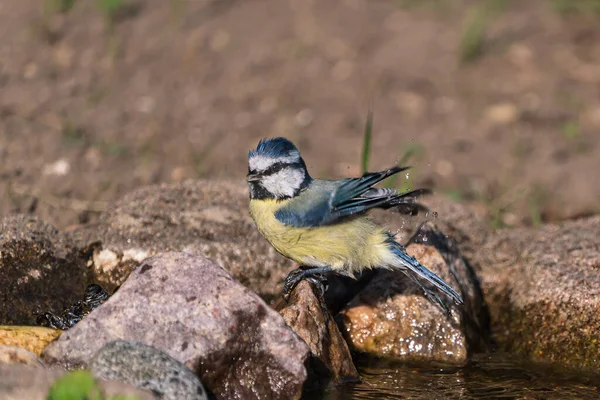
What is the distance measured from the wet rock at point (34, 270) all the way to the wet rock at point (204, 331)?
82 centimetres

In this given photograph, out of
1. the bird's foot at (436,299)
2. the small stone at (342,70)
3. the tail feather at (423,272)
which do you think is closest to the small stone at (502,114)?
the small stone at (342,70)

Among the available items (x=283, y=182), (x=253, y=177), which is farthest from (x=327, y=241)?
(x=253, y=177)

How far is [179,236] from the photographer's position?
524 cm

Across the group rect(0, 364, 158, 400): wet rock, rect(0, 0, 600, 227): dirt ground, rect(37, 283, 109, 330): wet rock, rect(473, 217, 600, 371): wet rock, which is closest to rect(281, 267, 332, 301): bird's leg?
rect(37, 283, 109, 330): wet rock

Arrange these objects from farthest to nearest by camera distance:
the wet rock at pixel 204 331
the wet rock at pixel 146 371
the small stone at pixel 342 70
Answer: the small stone at pixel 342 70
the wet rock at pixel 204 331
the wet rock at pixel 146 371

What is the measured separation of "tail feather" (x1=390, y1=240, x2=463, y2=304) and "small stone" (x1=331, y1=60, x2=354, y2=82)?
3888mm

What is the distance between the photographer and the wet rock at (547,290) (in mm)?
4941

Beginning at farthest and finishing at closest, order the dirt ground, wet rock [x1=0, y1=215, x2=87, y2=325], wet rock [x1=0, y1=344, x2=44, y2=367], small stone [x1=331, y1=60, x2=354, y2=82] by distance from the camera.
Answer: small stone [x1=331, y1=60, x2=354, y2=82] < the dirt ground < wet rock [x1=0, y1=215, x2=87, y2=325] < wet rock [x1=0, y1=344, x2=44, y2=367]

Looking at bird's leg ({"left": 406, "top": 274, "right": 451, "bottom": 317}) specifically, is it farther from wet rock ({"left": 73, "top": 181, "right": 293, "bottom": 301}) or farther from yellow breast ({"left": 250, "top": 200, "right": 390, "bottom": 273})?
wet rock ({"left": 73, "top": 181, "right": 293, "bottom": 301})

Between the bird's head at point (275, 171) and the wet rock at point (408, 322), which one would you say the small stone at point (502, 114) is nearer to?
the wet rock at point (408, 322)

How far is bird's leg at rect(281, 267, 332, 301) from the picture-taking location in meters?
4.77

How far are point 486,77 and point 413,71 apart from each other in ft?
2.39

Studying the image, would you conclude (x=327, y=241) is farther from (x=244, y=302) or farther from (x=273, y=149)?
(x=244, y=302)

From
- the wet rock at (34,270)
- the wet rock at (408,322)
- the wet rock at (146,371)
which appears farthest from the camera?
the wet rock at (408,322)
